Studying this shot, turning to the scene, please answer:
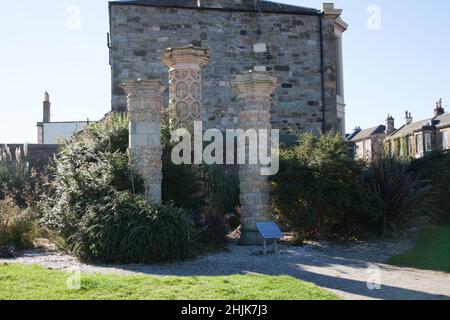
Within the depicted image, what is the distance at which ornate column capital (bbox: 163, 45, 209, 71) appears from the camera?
452 inches

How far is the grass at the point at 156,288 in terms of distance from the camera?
557 centimetres

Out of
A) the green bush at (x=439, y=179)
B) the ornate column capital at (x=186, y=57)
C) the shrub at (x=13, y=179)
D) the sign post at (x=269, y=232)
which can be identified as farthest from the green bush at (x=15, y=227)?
the green bush at (x=439, y=179)

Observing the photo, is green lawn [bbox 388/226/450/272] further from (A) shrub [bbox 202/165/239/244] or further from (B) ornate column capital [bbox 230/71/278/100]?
(B) ornate column capital [bbox 230/71/278/100]

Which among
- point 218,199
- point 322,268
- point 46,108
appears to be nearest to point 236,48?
point 218,199

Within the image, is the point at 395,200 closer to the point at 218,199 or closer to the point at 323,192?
the point at 323,192

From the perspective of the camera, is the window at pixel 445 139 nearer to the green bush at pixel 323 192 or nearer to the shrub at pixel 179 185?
the green bush at pixel 323 192

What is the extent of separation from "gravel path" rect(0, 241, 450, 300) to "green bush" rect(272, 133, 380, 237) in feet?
2.63

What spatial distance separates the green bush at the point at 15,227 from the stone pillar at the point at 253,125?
430 centimetres

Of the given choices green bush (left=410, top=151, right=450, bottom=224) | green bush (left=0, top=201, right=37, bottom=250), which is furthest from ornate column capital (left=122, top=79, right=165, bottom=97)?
green bush (left=410, top=151, right=450, bottom=224)

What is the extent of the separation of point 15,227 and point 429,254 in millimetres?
7796

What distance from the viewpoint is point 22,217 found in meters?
10.2

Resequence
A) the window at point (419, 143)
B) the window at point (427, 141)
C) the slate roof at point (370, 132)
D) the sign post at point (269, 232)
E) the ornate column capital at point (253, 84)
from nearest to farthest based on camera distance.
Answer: the sign post at point (269, 232) < the ornate column capital at point (253, 84) < the window at point (427, 141) < the window at point (419, 143) < the slate roof at point (370, 132)

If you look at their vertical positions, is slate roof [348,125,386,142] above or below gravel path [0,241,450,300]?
above
